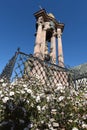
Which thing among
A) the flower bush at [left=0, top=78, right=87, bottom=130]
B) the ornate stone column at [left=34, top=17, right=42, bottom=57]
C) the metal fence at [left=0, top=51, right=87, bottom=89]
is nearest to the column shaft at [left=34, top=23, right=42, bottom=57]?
the ornate stone column at [left=34, top=17, right=42, bottom=57]

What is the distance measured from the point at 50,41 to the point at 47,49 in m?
2.25

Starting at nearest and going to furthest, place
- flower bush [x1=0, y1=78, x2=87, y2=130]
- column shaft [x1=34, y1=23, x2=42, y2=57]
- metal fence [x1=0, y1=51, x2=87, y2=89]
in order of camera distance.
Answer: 1. flower bush [x1=0, y1=78, x2=87, y2=130]
2. metal fence [x1=0, y1=51, x2=87, y2=89]
3. column shaft [x1=34, y1=23, x2=42, y2=57]

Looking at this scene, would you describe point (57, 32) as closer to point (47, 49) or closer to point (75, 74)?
point (47, 49)

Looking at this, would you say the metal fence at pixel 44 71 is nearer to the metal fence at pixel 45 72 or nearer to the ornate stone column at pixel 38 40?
the metal fence at pixel 45 72

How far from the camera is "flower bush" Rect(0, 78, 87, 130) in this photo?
152 inches

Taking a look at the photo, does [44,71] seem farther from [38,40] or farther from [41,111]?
[38,40]

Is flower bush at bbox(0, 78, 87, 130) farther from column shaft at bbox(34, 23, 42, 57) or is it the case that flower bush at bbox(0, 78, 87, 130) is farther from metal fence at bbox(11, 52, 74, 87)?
column shaft at bbox(34, 23, 42, 57)

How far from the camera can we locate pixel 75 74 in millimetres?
9914

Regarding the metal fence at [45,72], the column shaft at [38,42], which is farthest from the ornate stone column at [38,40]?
the metal fence at [45,72]

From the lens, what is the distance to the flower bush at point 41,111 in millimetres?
3854

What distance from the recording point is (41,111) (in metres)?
4.13

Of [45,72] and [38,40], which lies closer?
[45,72]

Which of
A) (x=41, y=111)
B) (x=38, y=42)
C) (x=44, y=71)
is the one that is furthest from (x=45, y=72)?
(x=38, y=42)

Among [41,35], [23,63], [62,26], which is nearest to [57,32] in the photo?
[62,26]
